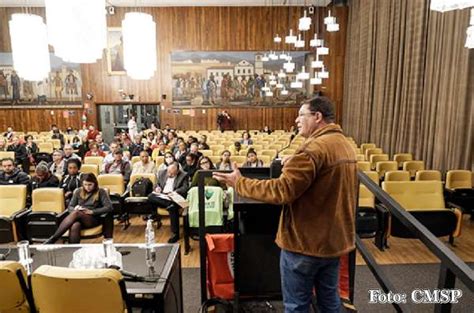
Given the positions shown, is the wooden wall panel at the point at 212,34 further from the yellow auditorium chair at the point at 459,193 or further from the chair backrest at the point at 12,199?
the chair backrest at the point at 12,199

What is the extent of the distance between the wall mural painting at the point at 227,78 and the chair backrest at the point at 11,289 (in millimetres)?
15317

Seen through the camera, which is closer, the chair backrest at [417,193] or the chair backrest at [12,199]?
the chair backrest at [417,193]

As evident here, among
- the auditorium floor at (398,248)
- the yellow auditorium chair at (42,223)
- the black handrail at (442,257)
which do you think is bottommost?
the auditorium floor at (398,248)

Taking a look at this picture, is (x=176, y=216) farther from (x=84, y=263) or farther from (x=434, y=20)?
(x=434, y=20)

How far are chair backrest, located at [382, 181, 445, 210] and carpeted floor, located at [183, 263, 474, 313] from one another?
85 centimetres

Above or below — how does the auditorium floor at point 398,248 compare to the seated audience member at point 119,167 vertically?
below

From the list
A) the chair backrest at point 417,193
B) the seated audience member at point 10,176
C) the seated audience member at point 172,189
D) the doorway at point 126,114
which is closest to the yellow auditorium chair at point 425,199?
the chair backrest at point 417,193

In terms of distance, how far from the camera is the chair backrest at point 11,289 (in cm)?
206

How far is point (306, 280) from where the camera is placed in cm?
201

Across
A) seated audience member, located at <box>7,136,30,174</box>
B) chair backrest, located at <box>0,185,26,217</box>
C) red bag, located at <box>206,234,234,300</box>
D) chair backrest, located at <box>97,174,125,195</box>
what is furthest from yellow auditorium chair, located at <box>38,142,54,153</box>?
red bag, located at <box>206,234,234,300</box>

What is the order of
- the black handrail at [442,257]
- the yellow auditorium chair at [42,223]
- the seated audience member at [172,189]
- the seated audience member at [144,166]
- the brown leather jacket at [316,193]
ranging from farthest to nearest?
the seated audience member at [144,166], the seated audience member at [172,189], the yellow auditorium chair at [42,223], the brown leather jacket at [316,193], the black handrail at [442,257]

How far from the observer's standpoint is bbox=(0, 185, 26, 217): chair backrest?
4.99 meters

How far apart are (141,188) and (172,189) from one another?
55 centimetres

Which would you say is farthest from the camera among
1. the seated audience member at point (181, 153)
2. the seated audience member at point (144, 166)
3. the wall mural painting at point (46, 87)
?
the wall mural painting at point (46, 87)
